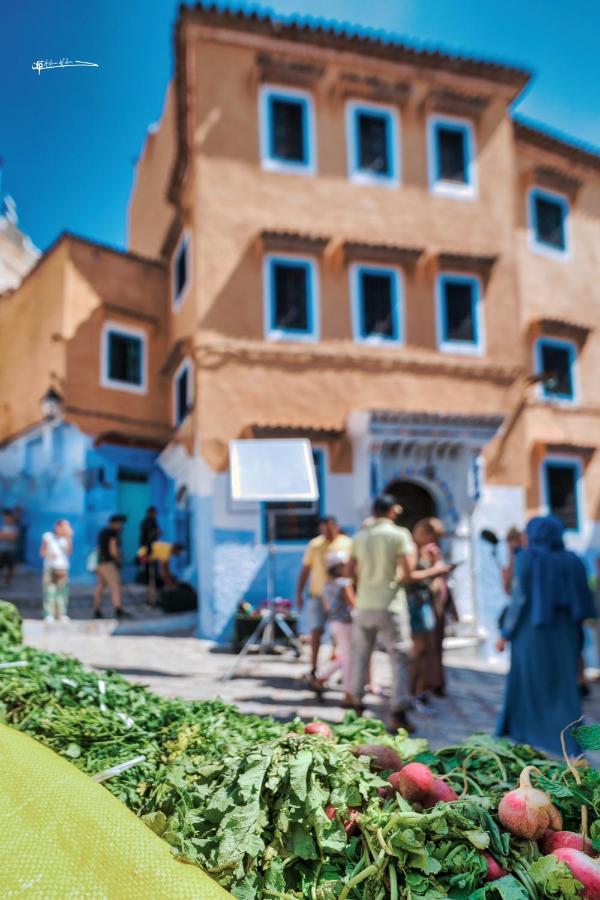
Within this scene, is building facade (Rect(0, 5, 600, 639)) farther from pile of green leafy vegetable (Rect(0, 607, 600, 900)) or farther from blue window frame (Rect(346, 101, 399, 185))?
pile of green leafy vegetable (Rect(0, 607, 600, 900))

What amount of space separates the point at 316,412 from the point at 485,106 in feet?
23.7

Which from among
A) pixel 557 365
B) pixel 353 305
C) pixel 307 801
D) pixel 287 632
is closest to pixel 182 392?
pixel 353 305

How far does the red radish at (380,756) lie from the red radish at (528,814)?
0.40m

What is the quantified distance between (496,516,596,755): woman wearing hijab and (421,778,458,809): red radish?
3.16 metres

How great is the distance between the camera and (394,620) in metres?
5.13

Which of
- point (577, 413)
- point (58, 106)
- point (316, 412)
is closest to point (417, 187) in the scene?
point (316, 412)

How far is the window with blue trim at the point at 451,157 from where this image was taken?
13156 millimetres

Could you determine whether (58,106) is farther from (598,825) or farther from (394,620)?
(394,620)

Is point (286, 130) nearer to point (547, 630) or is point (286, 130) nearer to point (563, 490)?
point (563, 490)

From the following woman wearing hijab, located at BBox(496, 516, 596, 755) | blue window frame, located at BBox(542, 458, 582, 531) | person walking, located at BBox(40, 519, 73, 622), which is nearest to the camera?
woman wearing hijab, located at BBox(496, 516, 596, 755)

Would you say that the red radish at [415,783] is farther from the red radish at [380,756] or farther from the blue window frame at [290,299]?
the blue window frame at [290,299]

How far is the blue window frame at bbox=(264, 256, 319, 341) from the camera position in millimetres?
11984

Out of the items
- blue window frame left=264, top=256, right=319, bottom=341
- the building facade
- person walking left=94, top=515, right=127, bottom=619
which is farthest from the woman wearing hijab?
blue window frame left=264, top=256, right=319, bottom=341

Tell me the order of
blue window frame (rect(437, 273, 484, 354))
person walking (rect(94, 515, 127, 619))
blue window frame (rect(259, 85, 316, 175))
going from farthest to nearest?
blue window frame (rect(437, 273, 484, 354)) → blue window frame (rect(259, 85, 316, 175)) → person walking (rect(94, 515, 127, 619))
